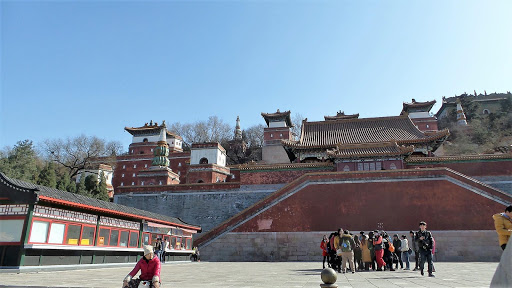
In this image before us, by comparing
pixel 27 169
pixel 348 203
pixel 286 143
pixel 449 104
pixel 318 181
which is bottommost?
pixel 348 203

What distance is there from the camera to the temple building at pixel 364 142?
2209 cm

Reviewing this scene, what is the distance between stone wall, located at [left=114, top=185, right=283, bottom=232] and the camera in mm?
23766

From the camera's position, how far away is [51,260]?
1016 cm

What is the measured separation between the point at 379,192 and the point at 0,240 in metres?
16.5

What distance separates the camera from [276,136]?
45.7 metres

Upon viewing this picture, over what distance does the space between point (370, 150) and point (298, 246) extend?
8.91 metres

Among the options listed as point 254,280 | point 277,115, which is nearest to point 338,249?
point 254,280

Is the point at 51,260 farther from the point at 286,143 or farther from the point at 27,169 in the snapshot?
the point at 27,169

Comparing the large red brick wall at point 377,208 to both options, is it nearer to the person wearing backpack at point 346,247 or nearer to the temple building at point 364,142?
the temple building at point 364,142

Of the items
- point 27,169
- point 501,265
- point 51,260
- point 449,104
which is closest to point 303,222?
point 51,260

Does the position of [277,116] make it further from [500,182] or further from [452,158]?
[500,182]

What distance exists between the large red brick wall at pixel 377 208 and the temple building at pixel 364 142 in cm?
368

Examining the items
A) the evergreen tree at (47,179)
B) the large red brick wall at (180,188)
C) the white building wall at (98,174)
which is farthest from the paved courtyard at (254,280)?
the white building wall at (98,174)

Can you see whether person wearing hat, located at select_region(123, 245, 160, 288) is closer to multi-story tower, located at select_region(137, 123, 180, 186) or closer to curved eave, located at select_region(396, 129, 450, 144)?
curved eave, located at select_region(396, 129, 450, 144)
